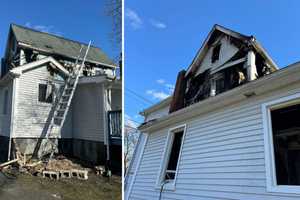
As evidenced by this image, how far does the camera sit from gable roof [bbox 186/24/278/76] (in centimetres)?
524

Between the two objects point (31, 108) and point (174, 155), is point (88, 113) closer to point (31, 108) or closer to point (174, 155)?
point (31, 108)

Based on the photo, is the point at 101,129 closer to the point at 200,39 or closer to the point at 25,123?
the point at 25,123

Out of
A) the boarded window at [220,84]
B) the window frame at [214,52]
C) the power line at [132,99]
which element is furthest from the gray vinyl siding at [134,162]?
the window frame at [214,52]

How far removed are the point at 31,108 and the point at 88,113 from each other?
32 cm

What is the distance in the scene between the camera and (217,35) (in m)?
6.23

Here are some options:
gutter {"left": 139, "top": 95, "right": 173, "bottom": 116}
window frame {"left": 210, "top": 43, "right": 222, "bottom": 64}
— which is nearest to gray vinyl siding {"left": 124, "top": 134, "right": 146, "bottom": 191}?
gutter {"left": 139, "top": 95, "right": 173, "bottom": 116}

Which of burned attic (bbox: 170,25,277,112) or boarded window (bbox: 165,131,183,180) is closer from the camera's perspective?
boarded window (bbox: 165,131,183,180)

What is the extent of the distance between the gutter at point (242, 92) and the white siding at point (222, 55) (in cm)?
163

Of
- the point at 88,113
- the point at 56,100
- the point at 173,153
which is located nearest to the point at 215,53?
the point at 173,153

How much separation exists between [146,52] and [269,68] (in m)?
1.88

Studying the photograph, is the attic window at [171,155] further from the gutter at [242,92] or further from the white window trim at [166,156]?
the gutter at [242,92]

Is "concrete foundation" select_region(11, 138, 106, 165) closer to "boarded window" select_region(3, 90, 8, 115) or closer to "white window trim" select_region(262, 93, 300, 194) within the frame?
"boarded window" select_region(3, 90, 8, 115)

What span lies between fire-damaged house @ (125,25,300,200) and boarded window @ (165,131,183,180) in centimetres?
1

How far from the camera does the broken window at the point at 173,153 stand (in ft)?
14.8
